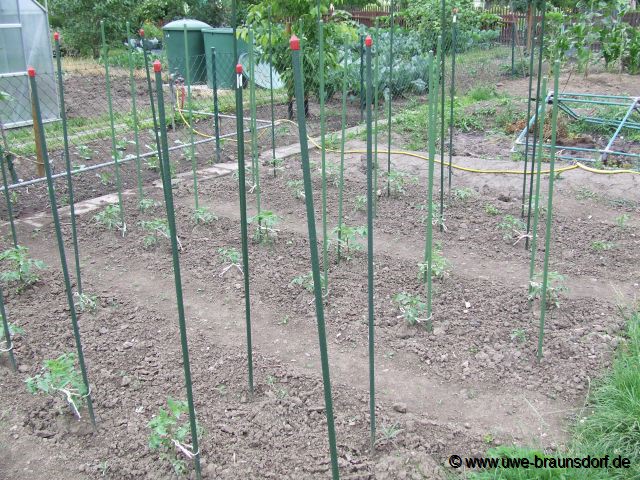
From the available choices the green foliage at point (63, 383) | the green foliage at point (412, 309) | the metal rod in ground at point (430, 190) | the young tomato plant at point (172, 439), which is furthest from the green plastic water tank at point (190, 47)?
the young tomato plant at point (172, 439)

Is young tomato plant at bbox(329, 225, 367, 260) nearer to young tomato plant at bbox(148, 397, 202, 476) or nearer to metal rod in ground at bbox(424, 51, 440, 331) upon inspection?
metal rod in ground at bbox(424, 51, 440, 331)

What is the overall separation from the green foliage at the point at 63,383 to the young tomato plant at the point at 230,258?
4.34 feet

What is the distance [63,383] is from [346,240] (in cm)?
191

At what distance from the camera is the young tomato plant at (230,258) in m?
3.76

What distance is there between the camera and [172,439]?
2.20 meters

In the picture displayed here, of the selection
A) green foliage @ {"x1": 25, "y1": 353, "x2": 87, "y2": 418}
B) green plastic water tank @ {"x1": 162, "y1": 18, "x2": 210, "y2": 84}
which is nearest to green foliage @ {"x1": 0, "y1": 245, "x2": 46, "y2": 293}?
green foliage @ {"x1": 25, "y1": 353, "x2": 87, "y2": 418}

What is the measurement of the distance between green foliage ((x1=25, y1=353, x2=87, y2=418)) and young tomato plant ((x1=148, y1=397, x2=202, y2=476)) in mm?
378

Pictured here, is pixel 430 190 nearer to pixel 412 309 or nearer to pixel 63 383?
pixel 412 309

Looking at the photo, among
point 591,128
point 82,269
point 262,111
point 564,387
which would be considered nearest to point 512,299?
point 564,387

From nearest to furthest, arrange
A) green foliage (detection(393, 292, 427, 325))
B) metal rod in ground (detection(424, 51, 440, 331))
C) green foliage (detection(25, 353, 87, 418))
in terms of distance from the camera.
Result: 1. green foliage (detection(25, 353, 87, 418))
2. metal rod in ground (detection(424, 51, 440, 331))
3. green foliage (detection(393, 292, 427, 325))

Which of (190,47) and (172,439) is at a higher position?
(190,47)

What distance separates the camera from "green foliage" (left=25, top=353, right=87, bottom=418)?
2416 mm

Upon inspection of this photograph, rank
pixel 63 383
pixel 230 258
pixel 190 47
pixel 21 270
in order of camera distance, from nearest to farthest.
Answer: pixel 63 383 → pixel 21 270 → pixel 230 258 → pixel 190 47

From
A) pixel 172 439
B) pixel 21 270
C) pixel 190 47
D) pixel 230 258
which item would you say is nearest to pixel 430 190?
pixel 230 258
